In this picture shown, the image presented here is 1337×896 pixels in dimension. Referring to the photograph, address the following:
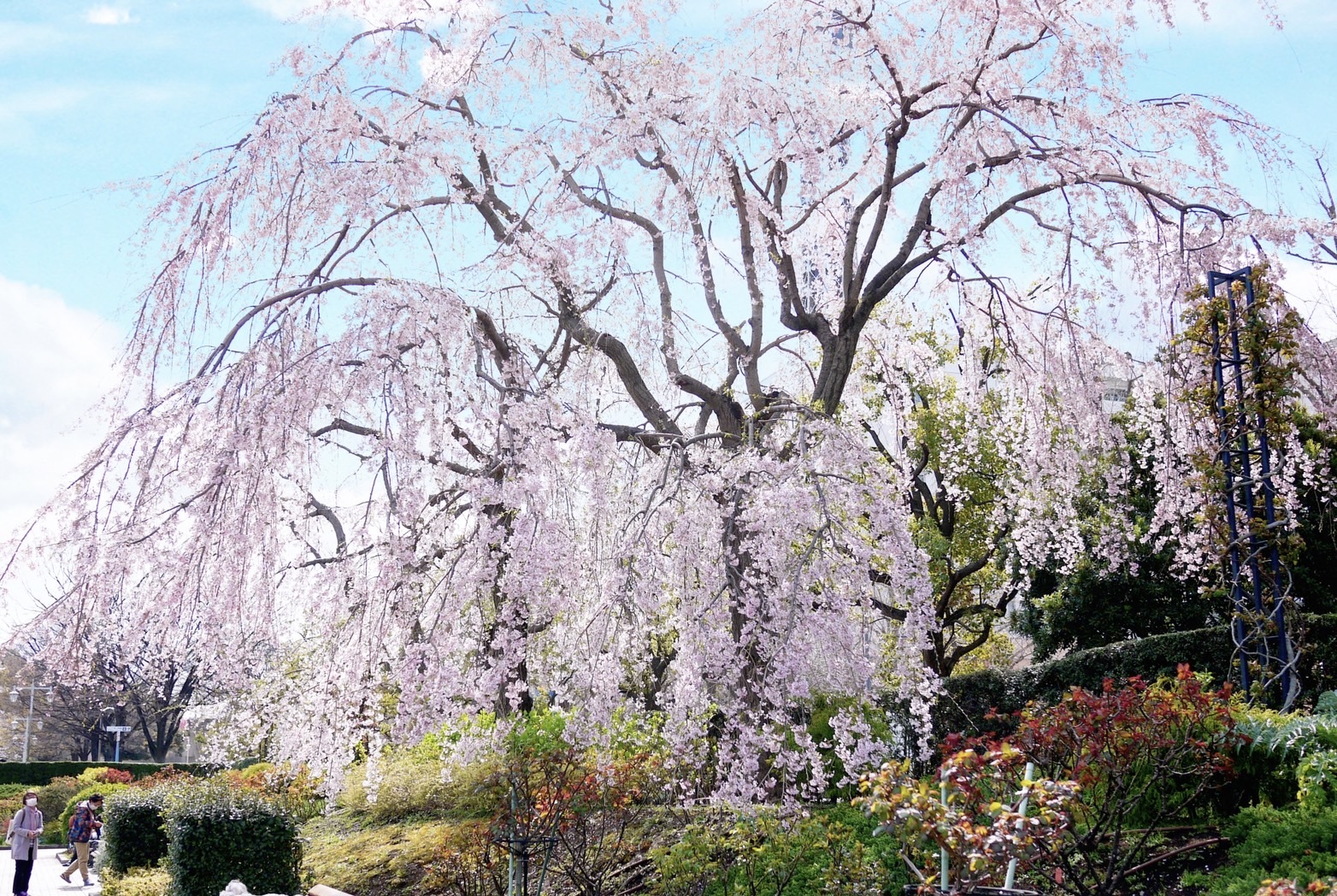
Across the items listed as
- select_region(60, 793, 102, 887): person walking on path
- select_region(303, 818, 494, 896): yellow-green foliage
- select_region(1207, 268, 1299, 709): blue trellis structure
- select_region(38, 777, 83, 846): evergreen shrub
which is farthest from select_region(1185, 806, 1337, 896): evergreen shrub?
select_region(38, 777, 83, 846): evergreen shrub

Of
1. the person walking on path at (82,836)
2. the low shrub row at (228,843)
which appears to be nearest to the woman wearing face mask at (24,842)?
the person walking on path at (82,836)

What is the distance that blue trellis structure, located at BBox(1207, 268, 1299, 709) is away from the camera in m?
7.60

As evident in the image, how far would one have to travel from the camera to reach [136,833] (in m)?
12.1

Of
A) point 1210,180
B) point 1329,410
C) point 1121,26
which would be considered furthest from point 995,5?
point 1329,410

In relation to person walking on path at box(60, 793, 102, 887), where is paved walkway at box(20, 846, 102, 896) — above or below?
below

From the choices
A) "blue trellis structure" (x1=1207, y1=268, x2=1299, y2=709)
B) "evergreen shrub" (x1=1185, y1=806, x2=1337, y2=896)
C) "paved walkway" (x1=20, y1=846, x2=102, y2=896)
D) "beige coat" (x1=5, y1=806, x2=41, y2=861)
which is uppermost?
"blue trellis structure" (x1=1207, y1=268, x2=1299, y2=709)

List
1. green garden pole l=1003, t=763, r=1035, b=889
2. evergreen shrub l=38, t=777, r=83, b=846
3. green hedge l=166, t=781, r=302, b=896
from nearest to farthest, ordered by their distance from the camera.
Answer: green garden pole l=1003, t=763, r=1035, b=889
green hedge l=166, t=781, r=302, b=896
evergreen shrub l=38, t=777, r=83, b=846

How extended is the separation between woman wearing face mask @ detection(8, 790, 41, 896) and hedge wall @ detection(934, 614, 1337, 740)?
9.54m

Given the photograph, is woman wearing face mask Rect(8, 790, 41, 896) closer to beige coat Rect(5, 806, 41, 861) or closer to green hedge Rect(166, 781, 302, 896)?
→ beige coat Rect(5, 806, 41, 861)

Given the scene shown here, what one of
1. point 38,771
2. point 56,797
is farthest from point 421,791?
point 38,771

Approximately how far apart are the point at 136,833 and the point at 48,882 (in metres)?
3.83

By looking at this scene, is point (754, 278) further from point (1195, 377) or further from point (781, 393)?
point (1195, 377)

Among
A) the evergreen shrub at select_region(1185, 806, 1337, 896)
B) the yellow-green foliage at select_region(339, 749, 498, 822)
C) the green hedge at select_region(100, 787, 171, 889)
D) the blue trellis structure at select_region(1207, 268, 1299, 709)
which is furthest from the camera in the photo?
the green hedge at select_region(100, 787, 171, 889)

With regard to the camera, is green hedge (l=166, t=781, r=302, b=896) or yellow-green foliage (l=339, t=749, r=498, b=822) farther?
yellow-green foliage (l=339, t=749, r=498, b=822)
